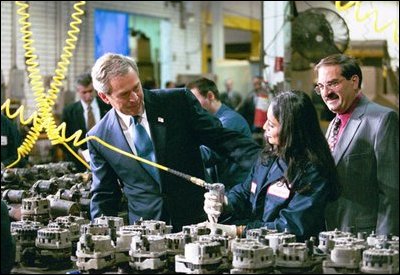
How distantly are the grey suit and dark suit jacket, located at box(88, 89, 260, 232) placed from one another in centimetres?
43

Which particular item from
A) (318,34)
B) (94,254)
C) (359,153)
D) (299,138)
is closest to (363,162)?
(359,153)

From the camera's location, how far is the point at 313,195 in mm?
2650

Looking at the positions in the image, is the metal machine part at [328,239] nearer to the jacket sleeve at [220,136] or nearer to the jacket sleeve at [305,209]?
the jacket sleeve at [305,209]

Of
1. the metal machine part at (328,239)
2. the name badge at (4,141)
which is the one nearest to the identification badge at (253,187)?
the metal machine part at (328,239)

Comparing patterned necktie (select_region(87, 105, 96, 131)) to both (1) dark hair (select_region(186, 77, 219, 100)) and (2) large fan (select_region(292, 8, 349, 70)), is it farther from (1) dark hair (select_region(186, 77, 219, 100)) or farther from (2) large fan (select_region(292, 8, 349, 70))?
(2) large fan (select_region(292, 8, 349, 70))

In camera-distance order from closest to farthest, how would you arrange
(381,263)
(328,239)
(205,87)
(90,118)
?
(381,263) → (328,239) → (205,87) → (90,118)

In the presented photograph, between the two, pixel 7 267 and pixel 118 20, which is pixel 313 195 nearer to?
pixel 7 267

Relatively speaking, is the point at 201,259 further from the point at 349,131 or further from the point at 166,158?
the point at 349,131

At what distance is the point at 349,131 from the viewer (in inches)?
119

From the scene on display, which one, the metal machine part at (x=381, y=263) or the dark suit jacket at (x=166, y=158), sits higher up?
the dark suit jacket at (x=166, y=158)

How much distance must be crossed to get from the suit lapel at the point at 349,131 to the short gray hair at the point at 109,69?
958 millimetres

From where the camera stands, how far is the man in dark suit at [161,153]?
3.15m

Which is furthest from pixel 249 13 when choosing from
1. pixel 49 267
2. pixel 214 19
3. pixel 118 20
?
pixel 49 267

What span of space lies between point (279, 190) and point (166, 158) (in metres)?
0.60
